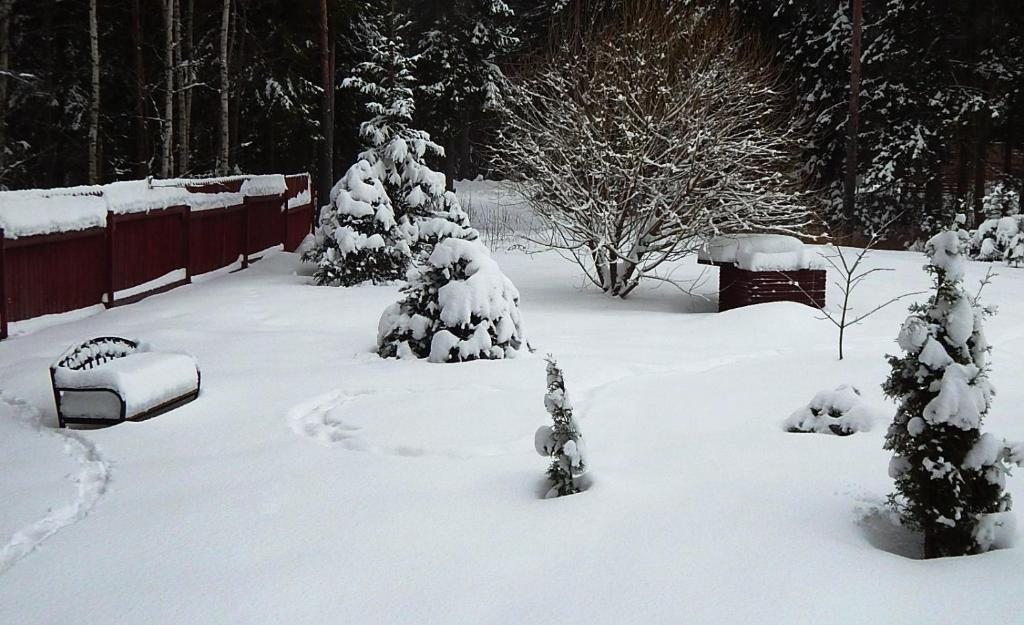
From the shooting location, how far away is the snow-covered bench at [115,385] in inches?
271

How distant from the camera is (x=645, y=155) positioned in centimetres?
1346

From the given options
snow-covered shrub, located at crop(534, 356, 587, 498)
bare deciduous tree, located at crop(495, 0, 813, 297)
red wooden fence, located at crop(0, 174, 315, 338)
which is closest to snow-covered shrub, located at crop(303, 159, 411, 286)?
red wooden fence, located at crop(0, 174, 315, 338)

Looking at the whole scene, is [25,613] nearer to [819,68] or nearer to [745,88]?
[745,88]

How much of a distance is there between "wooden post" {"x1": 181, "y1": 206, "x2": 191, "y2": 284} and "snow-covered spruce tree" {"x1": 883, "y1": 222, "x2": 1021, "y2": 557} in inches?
511

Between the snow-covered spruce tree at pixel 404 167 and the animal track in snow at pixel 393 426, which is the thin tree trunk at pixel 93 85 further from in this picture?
the animal track in snow at pixel 393 426

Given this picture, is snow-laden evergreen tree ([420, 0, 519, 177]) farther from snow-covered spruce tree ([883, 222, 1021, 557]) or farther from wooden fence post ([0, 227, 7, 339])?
snow-covered spruce tree ([883, 222, 1021, 557])

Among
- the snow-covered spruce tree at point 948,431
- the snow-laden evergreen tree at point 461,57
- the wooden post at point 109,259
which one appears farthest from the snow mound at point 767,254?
the snow-laden evergreen tree at point 461,57

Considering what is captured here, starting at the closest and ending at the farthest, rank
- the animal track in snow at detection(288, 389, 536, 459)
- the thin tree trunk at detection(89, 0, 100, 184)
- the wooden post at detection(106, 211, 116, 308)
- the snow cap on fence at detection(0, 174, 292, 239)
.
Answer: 1. the animal track in snow at detection(288, 389, 536, 459)
2. the snow cap on fence at detection(0, 174, 292, 239)
3. the wooden post at detection(106, 211, 116, 308)
4. the thin tree trunk at detection(89, 0, 100, 184)

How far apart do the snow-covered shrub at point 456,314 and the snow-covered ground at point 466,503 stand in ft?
1.09

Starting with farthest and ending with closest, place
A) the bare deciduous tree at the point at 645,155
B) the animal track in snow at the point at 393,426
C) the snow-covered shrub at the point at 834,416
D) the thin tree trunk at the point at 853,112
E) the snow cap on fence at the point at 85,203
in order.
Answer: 1. the thin tree trunk at the point at 853,112
2. the bare deciduous tree at the point at 645,155
3. the snow cap on fence at the point at 85,203
4. the snow-covered shrub at the point at 834,416
5. the animal track in snow at the point at 393,426

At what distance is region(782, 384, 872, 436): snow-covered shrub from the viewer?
21.0 feet

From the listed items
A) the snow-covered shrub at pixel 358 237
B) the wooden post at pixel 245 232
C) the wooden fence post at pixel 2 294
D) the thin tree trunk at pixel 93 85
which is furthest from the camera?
the wooden post at pixel 245 232

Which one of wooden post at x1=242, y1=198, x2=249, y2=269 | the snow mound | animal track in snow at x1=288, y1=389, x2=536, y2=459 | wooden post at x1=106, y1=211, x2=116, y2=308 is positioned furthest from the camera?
wooden post at x1=242, y1=198, x2=249, y2=269

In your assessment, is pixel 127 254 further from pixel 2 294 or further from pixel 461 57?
pixel 461 57
